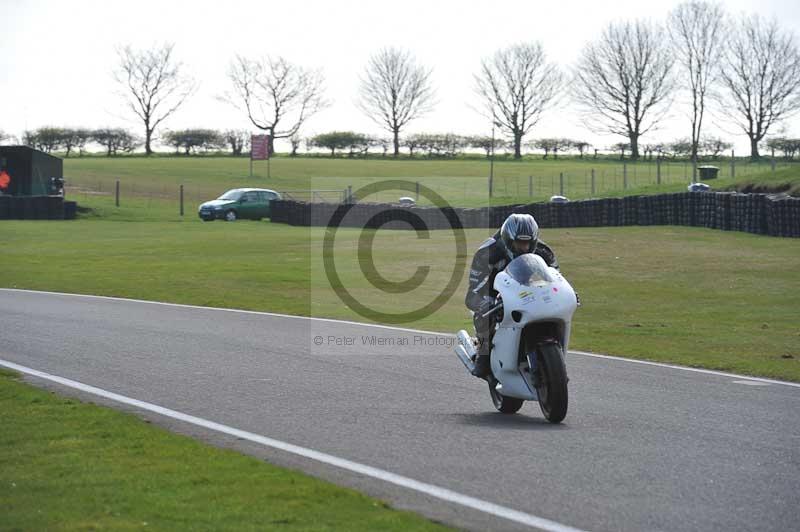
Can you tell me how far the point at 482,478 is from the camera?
6656 millimetres

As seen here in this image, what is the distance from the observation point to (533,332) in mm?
8555

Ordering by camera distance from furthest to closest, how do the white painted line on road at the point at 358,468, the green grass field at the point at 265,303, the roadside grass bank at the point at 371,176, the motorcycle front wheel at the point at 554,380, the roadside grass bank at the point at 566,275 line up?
the roadside grass bank at the point at 371,176
the roadside grass bank at the point at 566,275
the motorcycle front wheel at the point at 554,380
the green grass field at the point at 265,303
the white painted line on road at the point at 358,468

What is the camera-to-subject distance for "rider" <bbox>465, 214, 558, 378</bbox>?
350 inches

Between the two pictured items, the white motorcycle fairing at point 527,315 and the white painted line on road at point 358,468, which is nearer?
the white painted line on road at point 358,468

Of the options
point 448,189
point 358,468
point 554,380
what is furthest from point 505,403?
point 448,189

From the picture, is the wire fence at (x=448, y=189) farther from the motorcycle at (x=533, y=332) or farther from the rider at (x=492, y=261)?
the motorcycle at (x=533, y=332)

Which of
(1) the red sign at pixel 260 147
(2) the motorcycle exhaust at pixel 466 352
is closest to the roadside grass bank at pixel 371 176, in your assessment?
(1) the red sign at pixel 260 147

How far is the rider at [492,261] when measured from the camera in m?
8.89

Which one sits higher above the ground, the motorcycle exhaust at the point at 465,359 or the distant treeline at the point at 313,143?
the distant treeline at the point at 313,143

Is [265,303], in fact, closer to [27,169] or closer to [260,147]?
[27,169]

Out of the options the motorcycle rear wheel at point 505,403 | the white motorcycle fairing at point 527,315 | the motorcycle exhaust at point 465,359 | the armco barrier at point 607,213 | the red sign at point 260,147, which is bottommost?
the motorcycle rear wheel at point 505,403

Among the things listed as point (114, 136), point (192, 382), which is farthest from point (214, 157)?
point (192, 382)

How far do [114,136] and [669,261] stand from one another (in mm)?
76652

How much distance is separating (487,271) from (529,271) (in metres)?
0.71
